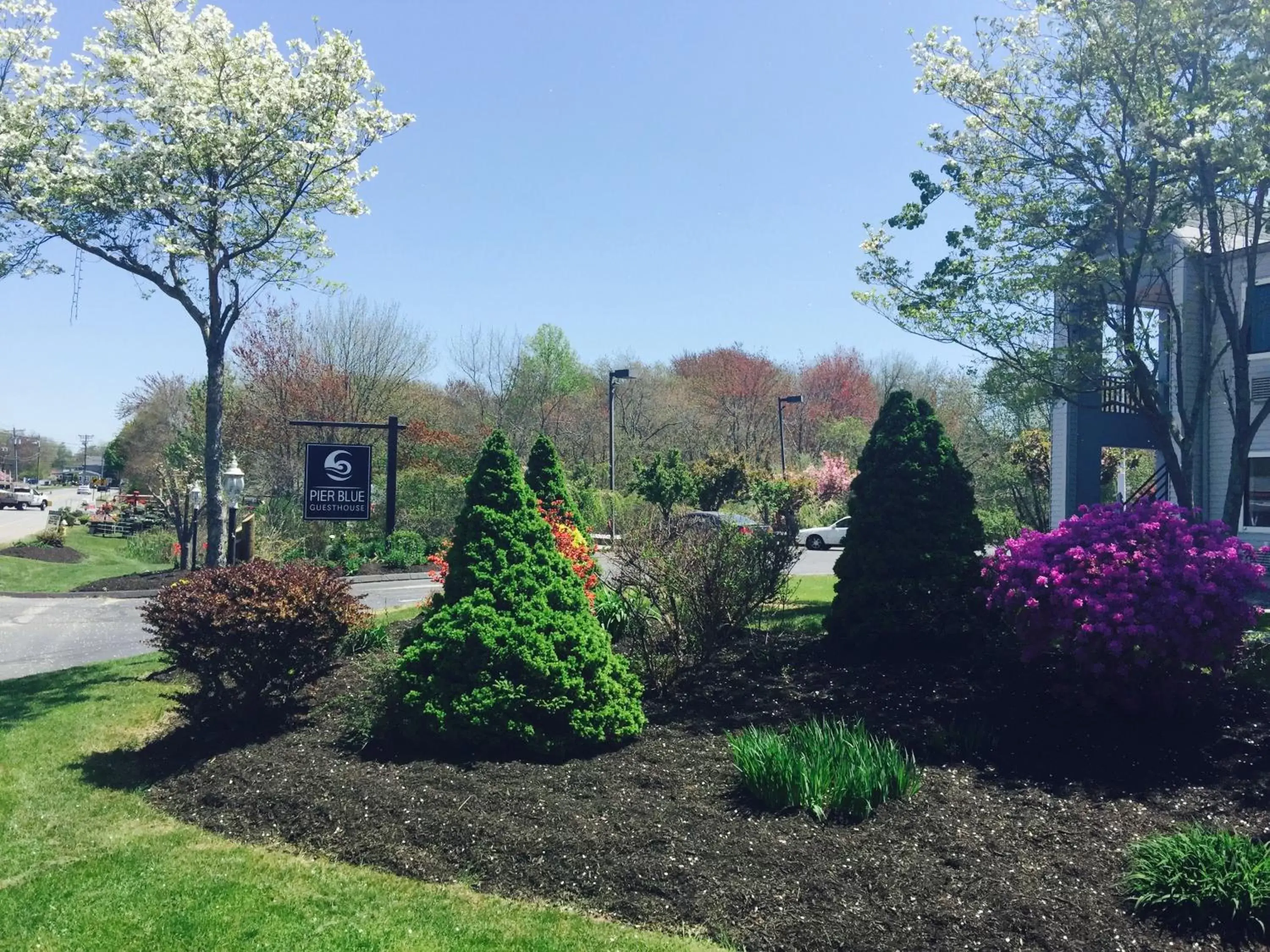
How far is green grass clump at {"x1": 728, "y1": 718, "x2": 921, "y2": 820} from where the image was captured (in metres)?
5.16

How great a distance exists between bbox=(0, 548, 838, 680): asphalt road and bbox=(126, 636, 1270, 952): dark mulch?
4728 mm

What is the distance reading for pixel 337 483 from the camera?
19953 mm

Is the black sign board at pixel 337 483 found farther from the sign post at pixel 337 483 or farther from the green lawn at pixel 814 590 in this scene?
the green lawn at pixel 814 590

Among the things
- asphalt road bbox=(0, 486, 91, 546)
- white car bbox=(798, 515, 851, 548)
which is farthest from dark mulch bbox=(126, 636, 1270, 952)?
asphalt road bbox=(0, 486, 91, 546)

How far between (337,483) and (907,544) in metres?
14.1

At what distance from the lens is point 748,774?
5406 millimetres

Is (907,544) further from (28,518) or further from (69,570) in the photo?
(28,518)

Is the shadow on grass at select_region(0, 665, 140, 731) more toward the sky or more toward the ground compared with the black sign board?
more toward the ground

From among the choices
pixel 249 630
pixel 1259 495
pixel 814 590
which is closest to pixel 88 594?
pixel 814 590

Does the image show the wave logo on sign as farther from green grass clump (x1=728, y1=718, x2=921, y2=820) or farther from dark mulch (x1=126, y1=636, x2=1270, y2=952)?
green grass clump (x1=728, y1=718, x2=921, y2=820)

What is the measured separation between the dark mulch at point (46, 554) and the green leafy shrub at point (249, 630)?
21274 mm

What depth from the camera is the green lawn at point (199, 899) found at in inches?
169

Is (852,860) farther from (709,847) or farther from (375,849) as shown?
(375,849)

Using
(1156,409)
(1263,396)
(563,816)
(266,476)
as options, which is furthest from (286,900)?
(266,476)
